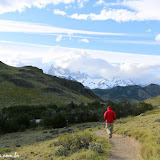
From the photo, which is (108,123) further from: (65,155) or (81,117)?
(81,117)

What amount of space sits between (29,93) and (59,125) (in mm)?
50498

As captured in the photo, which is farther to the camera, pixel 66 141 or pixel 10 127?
pixel 10 127

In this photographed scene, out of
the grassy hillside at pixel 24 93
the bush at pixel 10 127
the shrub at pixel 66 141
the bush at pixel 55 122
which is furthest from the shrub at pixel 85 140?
the grassy hillside at pixel 24 93

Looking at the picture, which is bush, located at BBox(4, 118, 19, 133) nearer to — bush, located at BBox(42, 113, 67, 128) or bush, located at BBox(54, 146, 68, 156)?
bush, located at BBox(42, 113, 67, 128)

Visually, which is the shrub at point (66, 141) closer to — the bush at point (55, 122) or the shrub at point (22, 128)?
the bush at point (55, 122)

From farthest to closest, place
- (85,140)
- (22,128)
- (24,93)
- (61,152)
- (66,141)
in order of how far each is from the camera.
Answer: (24,93), (22,128), (66,141), (85,140), (61,152)

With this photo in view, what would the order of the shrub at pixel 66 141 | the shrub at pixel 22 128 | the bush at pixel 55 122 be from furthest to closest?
the bush at pixel 55 122 → the shrub at pixel 22 128 → the shrub at pixel 66 141

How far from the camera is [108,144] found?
12.3 m

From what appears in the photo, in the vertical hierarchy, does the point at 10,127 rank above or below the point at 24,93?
below

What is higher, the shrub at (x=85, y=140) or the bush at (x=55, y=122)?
the shrub at (x=85, y=140)

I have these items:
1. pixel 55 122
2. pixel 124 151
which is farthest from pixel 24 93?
pixel 124 151

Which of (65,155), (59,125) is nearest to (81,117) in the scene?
(59,125)

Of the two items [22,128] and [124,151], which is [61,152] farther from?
[22,128]

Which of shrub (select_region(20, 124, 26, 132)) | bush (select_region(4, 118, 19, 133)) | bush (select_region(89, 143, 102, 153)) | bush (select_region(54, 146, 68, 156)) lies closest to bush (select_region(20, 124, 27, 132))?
shrub (select_region(20, 124, 26, 132))
